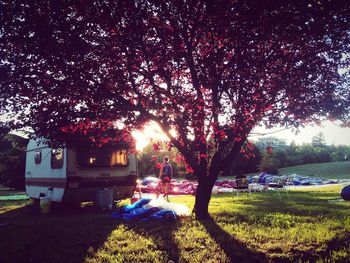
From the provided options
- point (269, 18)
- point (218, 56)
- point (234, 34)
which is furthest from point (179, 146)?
point (269, 18)

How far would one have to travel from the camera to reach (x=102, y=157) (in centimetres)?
1192

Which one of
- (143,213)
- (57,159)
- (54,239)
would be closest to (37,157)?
(57,159)

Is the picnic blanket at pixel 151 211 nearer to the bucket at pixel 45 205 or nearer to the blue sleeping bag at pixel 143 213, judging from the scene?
the blue sleeping bag at pixel 143 213

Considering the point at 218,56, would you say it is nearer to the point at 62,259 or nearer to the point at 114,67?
the point at 114,67

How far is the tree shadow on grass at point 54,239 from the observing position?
17.9 feet

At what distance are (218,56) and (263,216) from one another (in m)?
4.49

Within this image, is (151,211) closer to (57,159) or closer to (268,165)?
(57,159)

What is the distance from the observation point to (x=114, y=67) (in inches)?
295

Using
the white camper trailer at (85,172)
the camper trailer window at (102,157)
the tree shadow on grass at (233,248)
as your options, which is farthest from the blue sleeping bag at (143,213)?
the camper trailer window at (102,157)

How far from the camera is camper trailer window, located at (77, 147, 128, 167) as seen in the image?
11438 mm

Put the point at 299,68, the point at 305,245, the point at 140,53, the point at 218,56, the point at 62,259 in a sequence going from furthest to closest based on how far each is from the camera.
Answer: the point at 299,68 < the point at 140,53 < the point at 218,56 < the point at 305,245 < the point at 62,259

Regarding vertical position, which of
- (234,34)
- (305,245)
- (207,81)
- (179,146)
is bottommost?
(305,245)

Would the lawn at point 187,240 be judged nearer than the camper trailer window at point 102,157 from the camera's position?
Yes

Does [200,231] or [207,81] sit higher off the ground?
[207,81]
